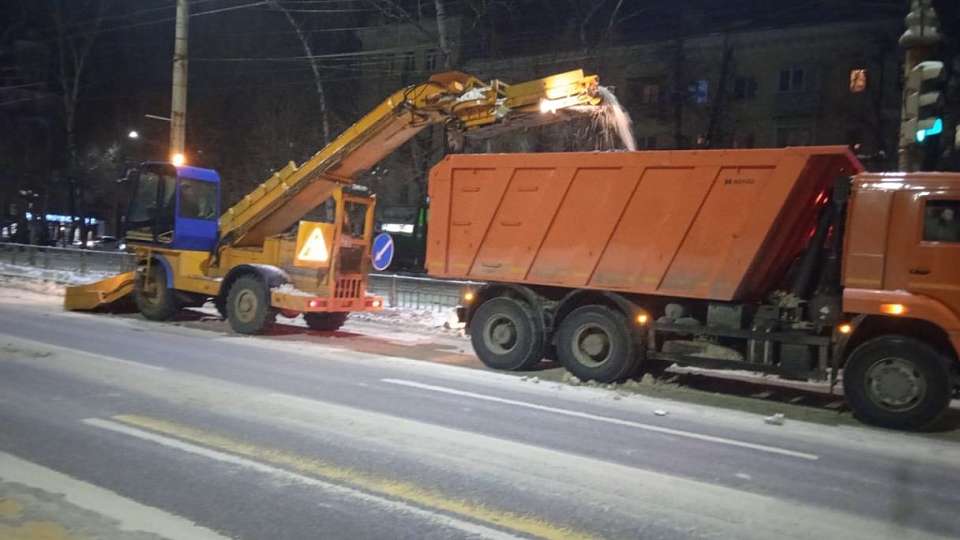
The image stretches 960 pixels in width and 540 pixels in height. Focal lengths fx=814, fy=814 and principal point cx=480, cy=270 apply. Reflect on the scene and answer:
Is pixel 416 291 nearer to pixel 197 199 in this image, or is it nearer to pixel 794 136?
pixel 197 199

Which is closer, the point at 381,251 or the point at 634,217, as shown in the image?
the point at 634,217

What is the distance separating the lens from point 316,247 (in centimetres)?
1405

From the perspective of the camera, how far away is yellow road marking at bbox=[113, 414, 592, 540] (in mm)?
4953

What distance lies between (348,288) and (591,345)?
Result: 17.4 ft

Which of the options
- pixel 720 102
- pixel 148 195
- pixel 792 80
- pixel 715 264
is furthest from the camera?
pixel 792 80

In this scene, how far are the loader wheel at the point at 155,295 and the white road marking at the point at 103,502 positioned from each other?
32.6 ft

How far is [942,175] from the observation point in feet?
28.5

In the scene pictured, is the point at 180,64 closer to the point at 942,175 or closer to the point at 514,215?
the point at 514,215

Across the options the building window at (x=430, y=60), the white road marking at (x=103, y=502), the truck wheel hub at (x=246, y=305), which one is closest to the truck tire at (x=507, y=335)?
the truck wheel hub at (x=246, y=305)

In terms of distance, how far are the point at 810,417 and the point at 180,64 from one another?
17011 mm

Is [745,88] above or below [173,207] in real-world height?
above

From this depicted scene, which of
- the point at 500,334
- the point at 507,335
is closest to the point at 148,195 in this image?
the point at 500,334

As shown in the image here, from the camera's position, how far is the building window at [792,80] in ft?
117

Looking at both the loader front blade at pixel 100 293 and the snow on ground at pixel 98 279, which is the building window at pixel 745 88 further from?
the loader front blade at pixel 100 293
